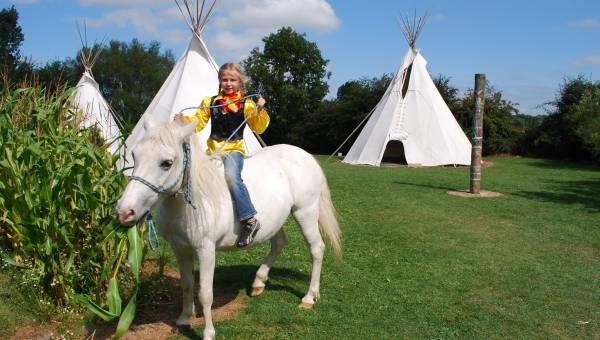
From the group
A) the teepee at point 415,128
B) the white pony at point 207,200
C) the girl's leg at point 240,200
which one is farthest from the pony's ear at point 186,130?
the teepee at point 415,128

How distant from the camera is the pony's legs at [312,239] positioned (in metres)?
4.52

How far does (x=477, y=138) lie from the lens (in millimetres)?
11039

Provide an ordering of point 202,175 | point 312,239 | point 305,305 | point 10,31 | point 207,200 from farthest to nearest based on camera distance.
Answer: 1. point 10,31
2. point 312,239
3. point 305,305
4. point 207,200
5. point 202,175

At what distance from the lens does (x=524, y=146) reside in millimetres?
23531

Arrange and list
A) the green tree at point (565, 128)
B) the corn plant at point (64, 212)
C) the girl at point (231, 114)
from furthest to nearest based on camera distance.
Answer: the green tree at point (565, 128) → the girl at point (231, 114) → the corn plant at point (64, 212)

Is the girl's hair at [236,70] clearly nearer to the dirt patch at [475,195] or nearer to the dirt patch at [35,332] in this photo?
the dirt patch at [35,332]

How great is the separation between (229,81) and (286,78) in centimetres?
3244

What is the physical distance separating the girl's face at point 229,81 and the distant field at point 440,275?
2002 millimetres

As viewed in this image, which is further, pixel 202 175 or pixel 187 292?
pixel 187 292

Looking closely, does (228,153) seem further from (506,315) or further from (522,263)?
(522,263)

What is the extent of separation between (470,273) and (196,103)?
1034cm

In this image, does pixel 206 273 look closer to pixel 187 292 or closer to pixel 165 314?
pixel 187 292

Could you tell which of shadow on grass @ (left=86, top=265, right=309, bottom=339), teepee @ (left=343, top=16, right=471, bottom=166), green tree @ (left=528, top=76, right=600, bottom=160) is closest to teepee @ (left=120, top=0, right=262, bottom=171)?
teepee @ (left=343, top=16, right=471, bottom=166)

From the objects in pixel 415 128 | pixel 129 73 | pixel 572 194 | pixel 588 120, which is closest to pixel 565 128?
pixel 588 120
